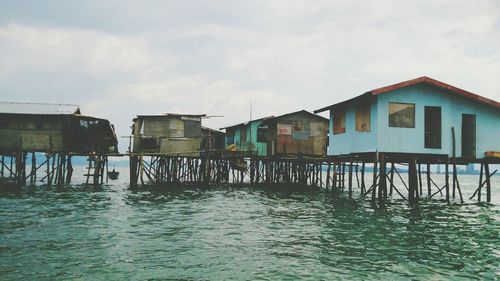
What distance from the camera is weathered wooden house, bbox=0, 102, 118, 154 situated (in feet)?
93.2

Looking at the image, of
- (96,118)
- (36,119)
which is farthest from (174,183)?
(36,119)

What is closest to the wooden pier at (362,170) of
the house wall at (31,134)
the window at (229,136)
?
the window at (229,136)

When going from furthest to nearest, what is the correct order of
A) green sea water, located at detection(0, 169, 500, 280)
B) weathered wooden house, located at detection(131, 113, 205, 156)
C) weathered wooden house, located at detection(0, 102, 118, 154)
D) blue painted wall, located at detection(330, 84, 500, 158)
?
weathered wooden house, located at detection(131, 113, 205, 156) → weathered wooden house, located at detection(0, 102, 118, 154) → blue painted wall, located at detection(330, 84, 500, 158) → green sea water, located at detection(0, 169, 500, 280)

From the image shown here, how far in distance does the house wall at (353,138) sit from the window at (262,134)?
11.4 meters

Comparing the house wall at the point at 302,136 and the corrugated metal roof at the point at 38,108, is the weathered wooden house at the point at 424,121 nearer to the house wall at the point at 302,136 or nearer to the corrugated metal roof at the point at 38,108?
the house wall at the point at 302,136

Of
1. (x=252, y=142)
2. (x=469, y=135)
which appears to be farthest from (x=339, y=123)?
(x=252, y=142)

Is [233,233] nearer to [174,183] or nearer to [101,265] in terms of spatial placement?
[101,265]

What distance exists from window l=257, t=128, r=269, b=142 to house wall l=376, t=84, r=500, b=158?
17147 millimetres

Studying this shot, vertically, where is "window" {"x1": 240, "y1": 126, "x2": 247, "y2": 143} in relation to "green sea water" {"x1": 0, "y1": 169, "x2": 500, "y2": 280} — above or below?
above

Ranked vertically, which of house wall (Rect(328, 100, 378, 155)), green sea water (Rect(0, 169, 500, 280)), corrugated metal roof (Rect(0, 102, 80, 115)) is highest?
corrugated metal roof (Rect(0, 102, 80, 115))

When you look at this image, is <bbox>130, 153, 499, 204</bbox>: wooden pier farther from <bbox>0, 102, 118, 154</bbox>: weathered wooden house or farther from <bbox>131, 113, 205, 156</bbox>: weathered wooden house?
<bbox>0, 102, 118, 154</bbox>: weathered wooden house

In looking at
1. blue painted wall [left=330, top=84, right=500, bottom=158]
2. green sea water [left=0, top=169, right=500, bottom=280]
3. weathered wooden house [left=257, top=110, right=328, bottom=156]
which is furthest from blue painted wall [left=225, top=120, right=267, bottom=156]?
green sea water [left=0, top=169, right=500, bottom=280]

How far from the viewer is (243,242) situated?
1264 cm

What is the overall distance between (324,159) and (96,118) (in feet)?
57.5
